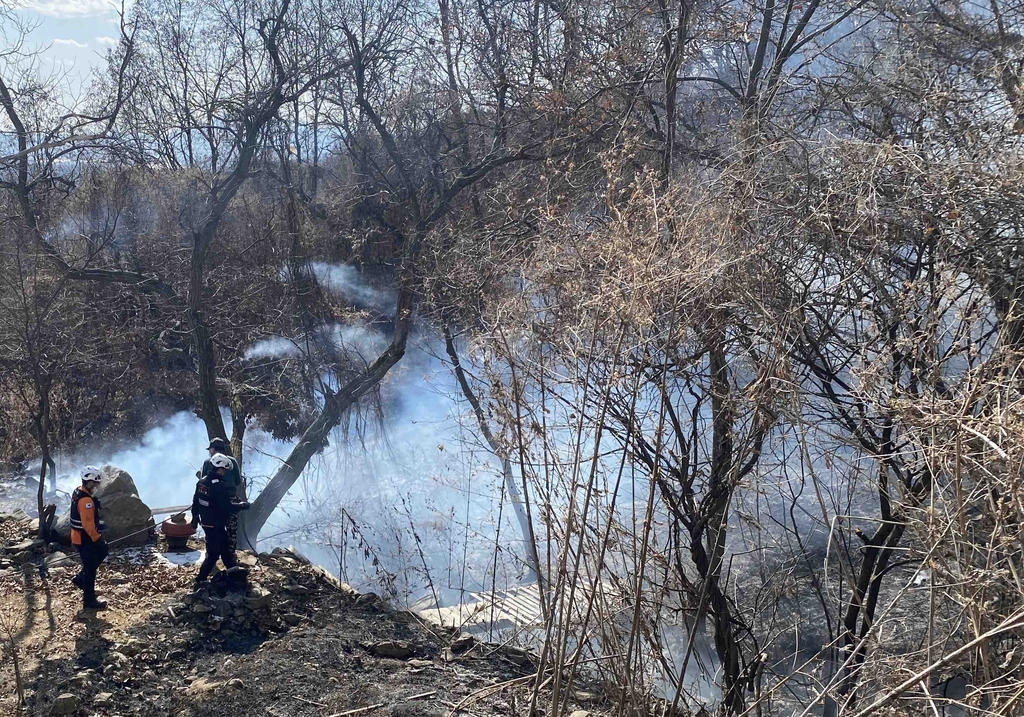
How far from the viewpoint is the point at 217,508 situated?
723cm

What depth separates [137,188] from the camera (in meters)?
16.8

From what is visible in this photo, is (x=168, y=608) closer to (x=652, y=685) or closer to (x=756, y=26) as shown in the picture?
(x=652, y=685)

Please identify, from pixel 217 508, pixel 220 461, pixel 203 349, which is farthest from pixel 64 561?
pixel 203 349

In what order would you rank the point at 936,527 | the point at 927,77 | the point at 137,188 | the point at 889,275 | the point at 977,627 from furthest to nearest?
1. the point at 137,188
2. the point at 927,77
3. the point at 889,275
4. the point at 936,527
5. the point at 977,627

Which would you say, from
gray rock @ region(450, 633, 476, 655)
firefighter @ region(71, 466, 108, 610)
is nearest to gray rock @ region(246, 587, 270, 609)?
firefighter @ region(71, 466, 108, 610)

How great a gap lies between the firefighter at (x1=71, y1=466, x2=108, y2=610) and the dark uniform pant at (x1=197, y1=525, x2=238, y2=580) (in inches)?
32.7

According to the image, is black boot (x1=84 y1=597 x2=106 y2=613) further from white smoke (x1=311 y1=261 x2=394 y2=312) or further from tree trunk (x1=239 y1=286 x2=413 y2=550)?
white smoke (x1=311 y1=261 x2=394 y2=312)

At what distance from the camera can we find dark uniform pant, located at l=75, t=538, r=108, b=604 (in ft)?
23.2

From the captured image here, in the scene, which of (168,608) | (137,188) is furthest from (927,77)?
(137,188)

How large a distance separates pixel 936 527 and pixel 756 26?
871 cm

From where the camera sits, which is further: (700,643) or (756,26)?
(756,26)

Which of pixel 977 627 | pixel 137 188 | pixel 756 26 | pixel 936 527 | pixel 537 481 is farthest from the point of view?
pixel 137 188

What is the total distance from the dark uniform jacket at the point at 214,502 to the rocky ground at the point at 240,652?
595 millimetres

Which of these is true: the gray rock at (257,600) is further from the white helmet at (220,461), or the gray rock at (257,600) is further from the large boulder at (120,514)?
the large boulder at (120,514)
